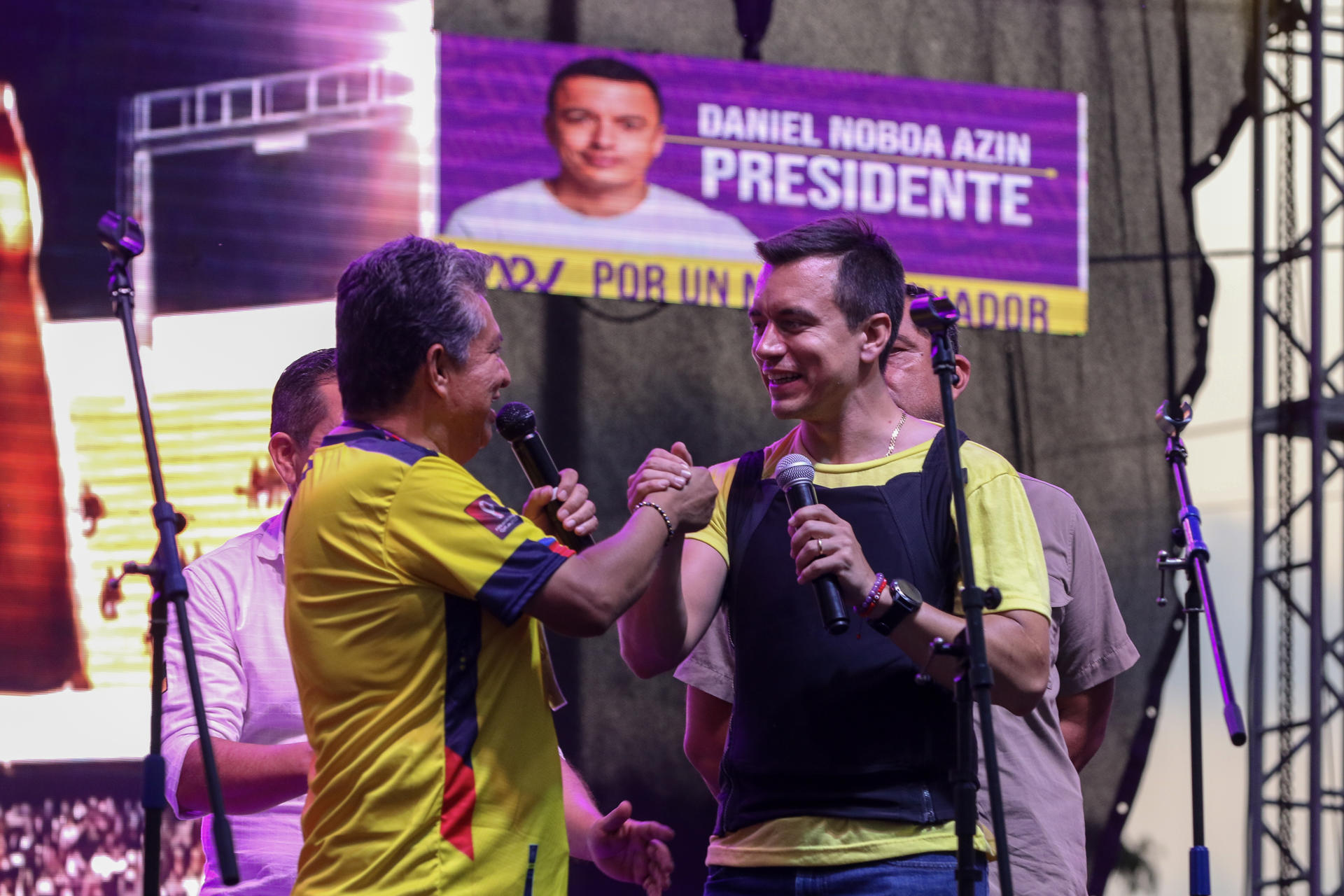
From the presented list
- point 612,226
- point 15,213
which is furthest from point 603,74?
point 15,213

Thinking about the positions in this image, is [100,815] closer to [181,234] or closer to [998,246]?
[181,234]

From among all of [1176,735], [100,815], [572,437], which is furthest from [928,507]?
[1176,735]

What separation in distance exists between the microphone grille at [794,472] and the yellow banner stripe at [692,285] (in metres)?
2.75

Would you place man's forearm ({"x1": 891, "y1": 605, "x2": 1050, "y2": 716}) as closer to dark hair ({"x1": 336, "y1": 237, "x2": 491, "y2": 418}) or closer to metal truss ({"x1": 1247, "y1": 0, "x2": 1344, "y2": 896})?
dark hair ({"x1": 336, "y1": 237, "x2": 491, "y2": 418})

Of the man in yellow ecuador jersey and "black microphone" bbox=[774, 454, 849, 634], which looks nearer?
the man in yellow ecuador jersey

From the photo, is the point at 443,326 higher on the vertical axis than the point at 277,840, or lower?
higher

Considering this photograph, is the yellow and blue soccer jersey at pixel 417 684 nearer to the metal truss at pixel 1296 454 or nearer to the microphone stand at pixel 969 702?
the microphone stand at pixel 969 702

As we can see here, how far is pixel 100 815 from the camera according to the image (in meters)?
4.12

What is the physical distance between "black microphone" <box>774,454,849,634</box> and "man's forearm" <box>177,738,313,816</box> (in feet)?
2.76

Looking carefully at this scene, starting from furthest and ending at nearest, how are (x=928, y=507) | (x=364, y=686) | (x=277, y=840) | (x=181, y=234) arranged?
(x=181, y=234) < (x=277, y=840) < (x=928, y=507) < (x=364, y=686)

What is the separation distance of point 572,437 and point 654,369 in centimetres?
37

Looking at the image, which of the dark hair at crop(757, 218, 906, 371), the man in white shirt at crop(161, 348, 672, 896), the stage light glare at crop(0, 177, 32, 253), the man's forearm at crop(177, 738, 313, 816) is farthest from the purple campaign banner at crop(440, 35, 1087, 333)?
the man's forearm at crop(177, 738, 313, 816)

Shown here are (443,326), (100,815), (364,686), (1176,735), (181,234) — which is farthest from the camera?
(1176,735)

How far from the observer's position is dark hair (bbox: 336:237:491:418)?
6.04ft
